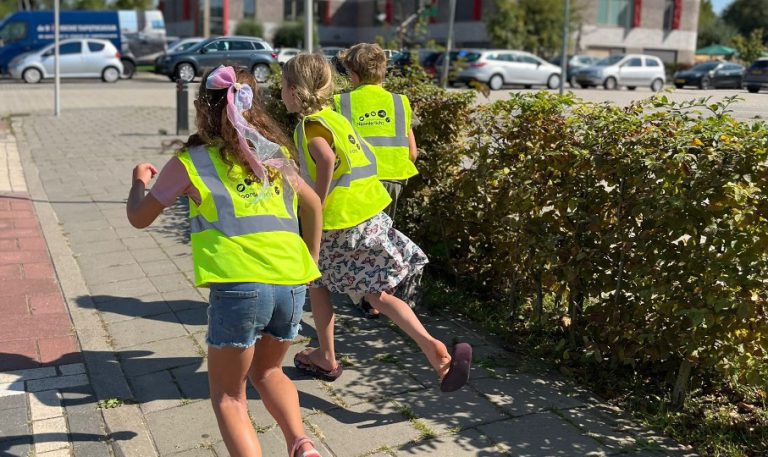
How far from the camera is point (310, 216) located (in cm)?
305

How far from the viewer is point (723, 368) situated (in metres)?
3.39

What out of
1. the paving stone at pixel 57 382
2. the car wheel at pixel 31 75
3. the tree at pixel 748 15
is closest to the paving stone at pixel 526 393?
the paving stone at pixel 57 382

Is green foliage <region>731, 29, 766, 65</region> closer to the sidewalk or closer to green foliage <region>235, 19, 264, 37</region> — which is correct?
green foliage <region>235, 19, 264, 37</region>

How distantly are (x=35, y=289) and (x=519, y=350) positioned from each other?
332 centimetres

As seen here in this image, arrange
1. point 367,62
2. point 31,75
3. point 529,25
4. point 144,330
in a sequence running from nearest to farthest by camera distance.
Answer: point 367,62, point 144,330, point 31,75, point 529,25

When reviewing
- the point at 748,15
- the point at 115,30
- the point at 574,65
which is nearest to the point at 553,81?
the point at 574,65

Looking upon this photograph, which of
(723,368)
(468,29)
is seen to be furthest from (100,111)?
(468,29)

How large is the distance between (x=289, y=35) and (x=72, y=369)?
48.5 meters

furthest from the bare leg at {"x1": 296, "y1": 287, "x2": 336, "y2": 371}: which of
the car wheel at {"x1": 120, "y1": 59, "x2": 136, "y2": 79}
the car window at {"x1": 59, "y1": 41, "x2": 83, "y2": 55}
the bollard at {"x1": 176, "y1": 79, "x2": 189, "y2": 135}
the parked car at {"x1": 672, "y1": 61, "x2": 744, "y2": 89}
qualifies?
the car wheel at {"x1": 120, "y1": 59, "x2": 136, "y2": 79}

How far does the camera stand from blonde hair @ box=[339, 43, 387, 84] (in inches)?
161

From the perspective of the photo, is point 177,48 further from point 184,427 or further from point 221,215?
point 221,215

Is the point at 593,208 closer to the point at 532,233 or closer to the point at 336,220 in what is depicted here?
the point at 532,233

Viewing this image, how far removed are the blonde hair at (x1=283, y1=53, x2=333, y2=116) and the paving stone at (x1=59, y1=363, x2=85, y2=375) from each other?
74.0 inches

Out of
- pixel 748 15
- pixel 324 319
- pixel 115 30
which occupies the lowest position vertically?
pixel 324 319
